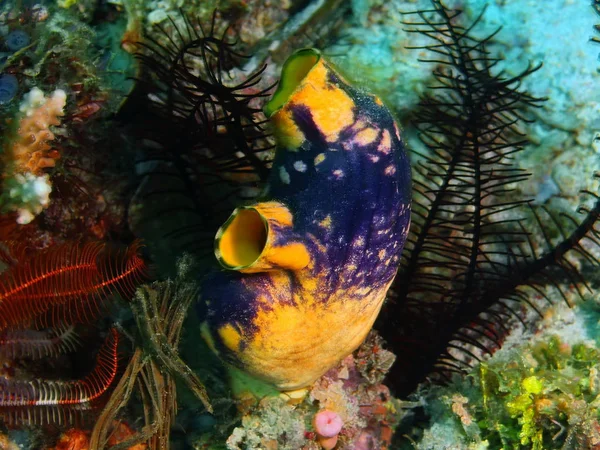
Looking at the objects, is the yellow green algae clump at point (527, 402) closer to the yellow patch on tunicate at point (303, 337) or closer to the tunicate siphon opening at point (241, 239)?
the yellow patch on tunicate at point (303, 337)

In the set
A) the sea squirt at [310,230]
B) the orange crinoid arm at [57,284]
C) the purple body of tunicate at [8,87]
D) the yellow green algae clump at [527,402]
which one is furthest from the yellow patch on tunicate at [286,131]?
the yellow green algae clump at [527,402]

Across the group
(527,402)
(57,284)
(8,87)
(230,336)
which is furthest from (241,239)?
(527,402)

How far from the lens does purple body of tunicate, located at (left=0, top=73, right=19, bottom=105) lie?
95.4 inches

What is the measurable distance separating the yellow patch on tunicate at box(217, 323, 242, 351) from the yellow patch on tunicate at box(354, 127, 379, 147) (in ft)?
3.27

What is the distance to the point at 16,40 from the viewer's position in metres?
2.57

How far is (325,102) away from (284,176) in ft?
1.18

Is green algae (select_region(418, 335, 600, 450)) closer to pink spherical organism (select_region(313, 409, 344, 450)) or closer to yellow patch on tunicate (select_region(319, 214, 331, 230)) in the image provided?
pink spherical organism (select_region(313, 409, 344, 450))

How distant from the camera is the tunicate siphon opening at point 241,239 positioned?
196cm

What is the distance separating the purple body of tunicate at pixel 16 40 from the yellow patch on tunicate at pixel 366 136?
1950 millimetres

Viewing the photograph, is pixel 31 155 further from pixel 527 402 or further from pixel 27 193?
pixel 527 402

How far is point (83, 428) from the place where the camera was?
264 centimetres

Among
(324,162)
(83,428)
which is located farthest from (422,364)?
(83,428)

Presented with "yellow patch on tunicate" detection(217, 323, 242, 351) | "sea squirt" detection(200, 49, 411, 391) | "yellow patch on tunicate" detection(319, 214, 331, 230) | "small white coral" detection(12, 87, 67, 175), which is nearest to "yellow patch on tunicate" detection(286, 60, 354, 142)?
"sea squirt" detection(200, 49, 411, 391)

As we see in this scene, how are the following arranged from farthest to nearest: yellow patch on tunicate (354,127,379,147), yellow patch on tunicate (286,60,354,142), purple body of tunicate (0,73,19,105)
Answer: purple body of tunicate (0,73,19,105)
yellow patch on tunicate (354,127,379,147)
yellow patch on tunicate (286,60,354,142)
